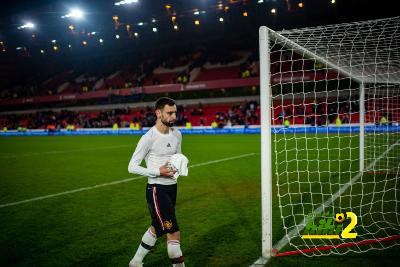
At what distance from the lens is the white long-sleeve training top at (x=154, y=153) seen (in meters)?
3.12

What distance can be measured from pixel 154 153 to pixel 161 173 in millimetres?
282

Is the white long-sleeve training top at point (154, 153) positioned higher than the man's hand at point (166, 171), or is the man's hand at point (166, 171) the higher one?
the white long-sleeve training top at point (154, 153)

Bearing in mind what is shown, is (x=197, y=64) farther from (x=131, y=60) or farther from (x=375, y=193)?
(x=375, y=193)

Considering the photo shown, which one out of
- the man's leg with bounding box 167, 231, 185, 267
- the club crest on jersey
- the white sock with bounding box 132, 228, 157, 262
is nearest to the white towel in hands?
the club crest on jersey

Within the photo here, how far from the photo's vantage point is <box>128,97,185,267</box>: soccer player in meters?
3.07

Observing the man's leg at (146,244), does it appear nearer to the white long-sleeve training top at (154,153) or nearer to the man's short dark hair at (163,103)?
the white long-sleeve training top at (154,153)

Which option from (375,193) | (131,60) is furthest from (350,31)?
(131,60)

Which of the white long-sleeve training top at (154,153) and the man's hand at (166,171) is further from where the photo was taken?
the white long-sleeve training top at (154,153)

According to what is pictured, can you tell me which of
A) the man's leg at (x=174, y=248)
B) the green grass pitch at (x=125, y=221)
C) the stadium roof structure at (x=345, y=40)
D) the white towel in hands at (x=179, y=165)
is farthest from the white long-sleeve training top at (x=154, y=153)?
the stadium roof structure at (x=345, y=40)

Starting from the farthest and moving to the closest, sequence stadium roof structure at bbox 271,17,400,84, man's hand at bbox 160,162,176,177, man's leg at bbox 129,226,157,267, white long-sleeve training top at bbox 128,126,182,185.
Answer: stadium roof structure at bbox 271,17,400,84 < man's leg at bbox 129,226,157,267 < white long-sleeve training top at bbox 128,126,182,185 < man's hand at bbox 160,162,176,177

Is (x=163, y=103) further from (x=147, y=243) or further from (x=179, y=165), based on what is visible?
(x=147, y=243)

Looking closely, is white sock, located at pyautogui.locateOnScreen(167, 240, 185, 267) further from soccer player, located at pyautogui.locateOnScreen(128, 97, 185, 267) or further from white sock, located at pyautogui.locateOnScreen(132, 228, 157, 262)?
white sock, located at pyautogui.locateOnScreen(132, 228, 157, 262)

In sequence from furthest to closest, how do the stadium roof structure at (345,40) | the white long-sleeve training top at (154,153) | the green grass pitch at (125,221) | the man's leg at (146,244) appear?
the stadium roof structure at (345,40)
the green grass pitch at (125,221)
the man's leg at (146,244)
the white long-sleeve training top at (154,153)

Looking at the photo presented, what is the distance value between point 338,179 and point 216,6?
2278 cm
